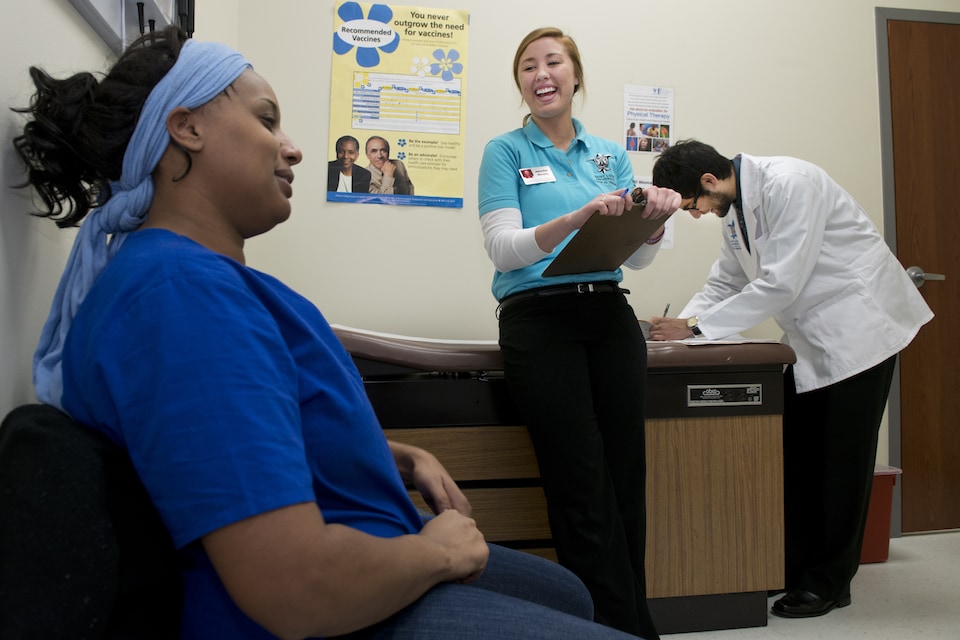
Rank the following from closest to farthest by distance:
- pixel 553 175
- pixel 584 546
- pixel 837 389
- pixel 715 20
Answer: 1. pixel 584 546
2. pixel 553 175
3. pixel 837 389
4. pixel 715 20

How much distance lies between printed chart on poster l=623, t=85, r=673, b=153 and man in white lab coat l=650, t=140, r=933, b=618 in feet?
1.58

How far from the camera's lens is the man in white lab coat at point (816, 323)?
219 cm

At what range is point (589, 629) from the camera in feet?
2.37

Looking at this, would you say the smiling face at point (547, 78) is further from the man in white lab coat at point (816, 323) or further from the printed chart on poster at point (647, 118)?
the printed chart on poster at point (647, 118)

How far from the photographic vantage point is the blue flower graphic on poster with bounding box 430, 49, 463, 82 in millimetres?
2719

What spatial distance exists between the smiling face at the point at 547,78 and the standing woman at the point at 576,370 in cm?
13

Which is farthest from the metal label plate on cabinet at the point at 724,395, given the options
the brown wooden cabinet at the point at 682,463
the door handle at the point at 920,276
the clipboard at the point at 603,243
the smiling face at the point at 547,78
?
the door handle at the point at 920,276

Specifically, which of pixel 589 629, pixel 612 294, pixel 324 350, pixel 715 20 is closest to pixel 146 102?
pixel 324 350

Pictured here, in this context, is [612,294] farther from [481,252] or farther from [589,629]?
[481,252]

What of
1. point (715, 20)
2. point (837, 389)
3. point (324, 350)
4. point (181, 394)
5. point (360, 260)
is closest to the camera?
point (181, 394)

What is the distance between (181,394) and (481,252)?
2.21 m

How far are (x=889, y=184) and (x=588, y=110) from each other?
4.23 feet

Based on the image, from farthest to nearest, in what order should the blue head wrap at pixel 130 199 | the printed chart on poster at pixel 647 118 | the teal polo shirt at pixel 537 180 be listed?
the printed chart on poster at pixel 647 118
the teal polo shirt at pixel 537 180
the blue head wrap at pixel 130 199

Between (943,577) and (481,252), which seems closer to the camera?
(943,577)
